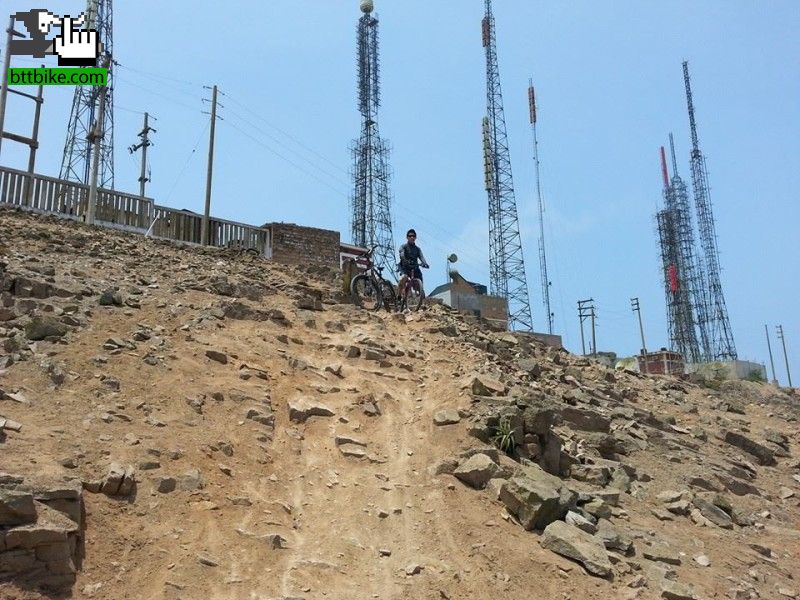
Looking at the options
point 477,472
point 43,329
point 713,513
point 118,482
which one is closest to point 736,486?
point 713,513

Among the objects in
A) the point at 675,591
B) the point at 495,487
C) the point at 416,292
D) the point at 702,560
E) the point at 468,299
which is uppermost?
the point at 468,299

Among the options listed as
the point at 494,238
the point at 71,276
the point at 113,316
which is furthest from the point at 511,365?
the point at 494,238

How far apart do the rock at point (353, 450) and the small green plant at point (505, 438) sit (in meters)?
1.70

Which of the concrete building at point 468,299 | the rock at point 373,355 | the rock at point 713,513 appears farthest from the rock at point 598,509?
the concrete building at point 468,299

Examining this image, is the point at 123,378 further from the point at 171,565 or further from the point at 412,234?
the point at 412,234

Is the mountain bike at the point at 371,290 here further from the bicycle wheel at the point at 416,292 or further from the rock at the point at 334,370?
the rock at the point at 334,370

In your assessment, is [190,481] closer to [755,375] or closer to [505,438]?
[505,438]

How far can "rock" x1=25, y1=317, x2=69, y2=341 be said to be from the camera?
28.3 ft

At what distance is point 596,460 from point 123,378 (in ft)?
21.8

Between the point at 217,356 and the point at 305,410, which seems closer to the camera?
the point at 305,410

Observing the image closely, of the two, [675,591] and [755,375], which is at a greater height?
[755,375]

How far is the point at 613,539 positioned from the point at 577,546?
71 cm

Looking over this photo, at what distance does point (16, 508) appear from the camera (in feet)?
16.9

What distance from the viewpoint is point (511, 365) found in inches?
500
